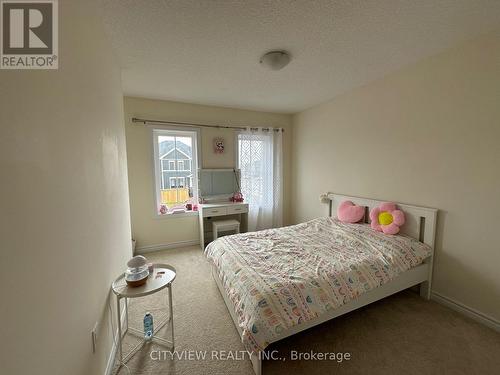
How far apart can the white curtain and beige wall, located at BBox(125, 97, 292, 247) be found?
0.23m

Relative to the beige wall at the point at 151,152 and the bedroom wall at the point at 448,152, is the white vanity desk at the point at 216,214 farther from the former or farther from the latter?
the bedroom wall at the point at 448,152

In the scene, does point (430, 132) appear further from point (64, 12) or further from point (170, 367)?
point (170, 367)

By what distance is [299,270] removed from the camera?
169 cm

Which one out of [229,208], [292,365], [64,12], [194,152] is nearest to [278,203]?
[229,208]

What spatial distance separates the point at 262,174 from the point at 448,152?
256 cm

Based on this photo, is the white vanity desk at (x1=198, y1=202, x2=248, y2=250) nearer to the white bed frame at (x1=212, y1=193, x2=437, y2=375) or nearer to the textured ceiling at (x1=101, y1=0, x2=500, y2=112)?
the white bed frame at (x1=212, y1=193, x2=437, y2=375)

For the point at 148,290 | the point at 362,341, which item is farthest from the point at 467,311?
the point at 148,290

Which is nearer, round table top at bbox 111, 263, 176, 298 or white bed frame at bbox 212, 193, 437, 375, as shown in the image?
round table top at bbox 111, 263, 176, 298

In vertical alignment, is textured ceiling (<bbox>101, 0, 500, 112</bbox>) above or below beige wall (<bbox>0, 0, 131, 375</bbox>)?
above

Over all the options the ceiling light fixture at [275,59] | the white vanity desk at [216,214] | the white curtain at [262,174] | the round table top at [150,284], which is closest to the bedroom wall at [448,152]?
the ceiling light fixture at [275,59]

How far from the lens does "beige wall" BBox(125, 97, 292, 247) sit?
10.3ft

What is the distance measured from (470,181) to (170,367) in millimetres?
2832

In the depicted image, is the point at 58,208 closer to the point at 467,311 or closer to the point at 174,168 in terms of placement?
the point at 174,168

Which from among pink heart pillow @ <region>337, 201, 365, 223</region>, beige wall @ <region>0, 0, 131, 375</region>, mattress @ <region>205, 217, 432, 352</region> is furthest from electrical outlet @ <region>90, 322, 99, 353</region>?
pink heart pillow @ <region>337, 201, 365, 223</region>
